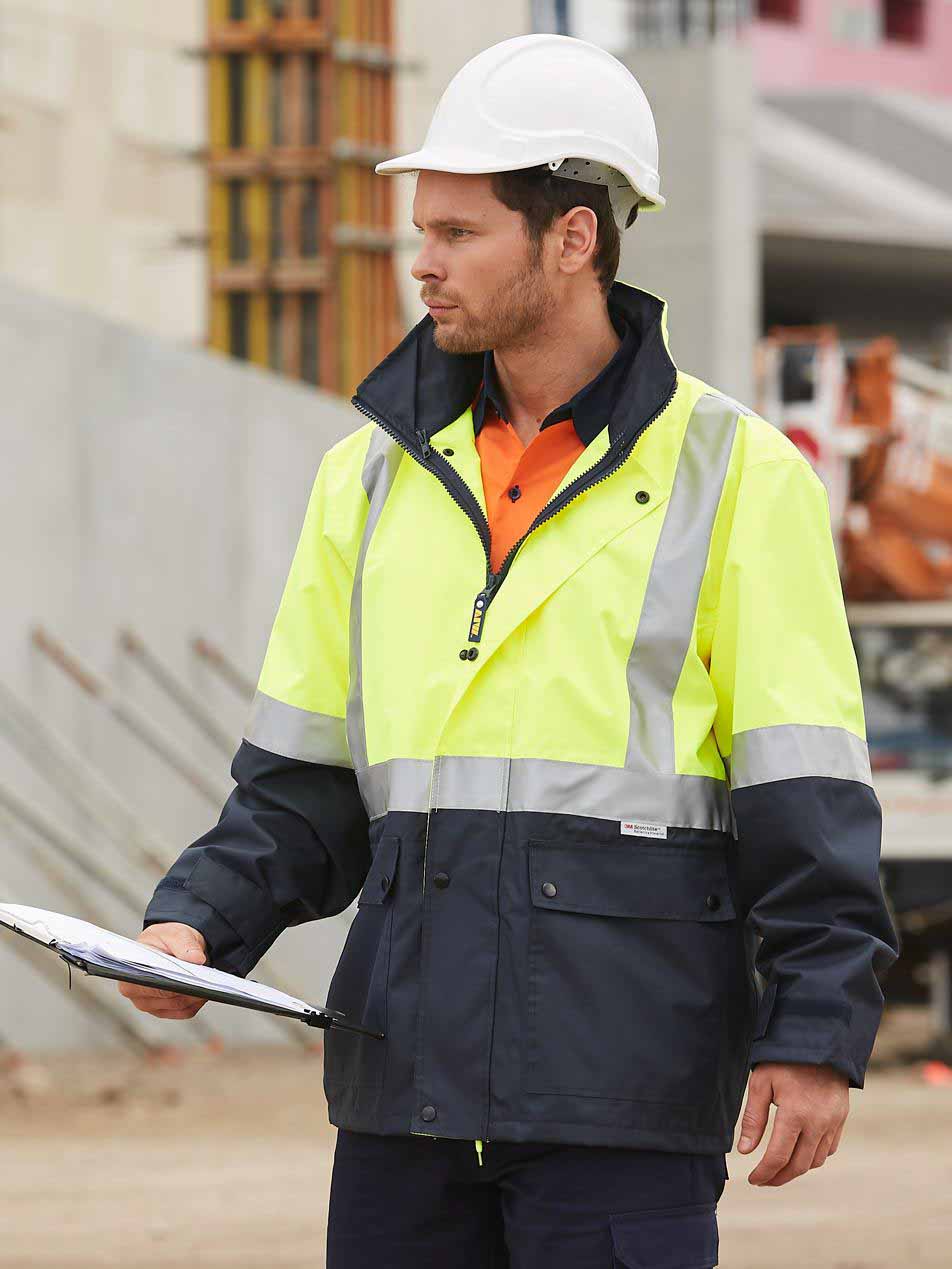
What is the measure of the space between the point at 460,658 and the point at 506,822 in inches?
7.7

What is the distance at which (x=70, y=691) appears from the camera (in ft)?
36.2

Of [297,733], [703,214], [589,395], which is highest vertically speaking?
[589,395]

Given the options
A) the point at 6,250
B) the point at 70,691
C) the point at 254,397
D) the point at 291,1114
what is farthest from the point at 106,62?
the point at 291,1114

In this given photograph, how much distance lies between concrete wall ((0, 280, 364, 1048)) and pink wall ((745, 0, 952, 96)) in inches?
1236

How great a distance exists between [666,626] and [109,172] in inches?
519

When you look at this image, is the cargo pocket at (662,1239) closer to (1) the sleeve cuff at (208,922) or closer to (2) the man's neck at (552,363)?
(1) the sleeve cuff at (208,922)

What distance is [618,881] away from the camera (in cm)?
279

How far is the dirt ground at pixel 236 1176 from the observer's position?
22.0 feet

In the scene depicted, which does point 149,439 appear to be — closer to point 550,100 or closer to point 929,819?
point 929,819

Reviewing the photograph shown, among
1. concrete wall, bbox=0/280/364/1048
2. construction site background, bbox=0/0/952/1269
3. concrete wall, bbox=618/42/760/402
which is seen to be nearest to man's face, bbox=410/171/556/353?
construction site background, bbox=0/0/952/1269

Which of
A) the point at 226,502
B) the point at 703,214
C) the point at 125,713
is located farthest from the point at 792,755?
the point at 703,214

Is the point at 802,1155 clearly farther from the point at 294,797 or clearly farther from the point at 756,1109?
the point at 294,797

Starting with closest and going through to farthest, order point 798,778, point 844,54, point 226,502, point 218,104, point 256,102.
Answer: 1. point 798,778
2. point 226,502
3. point 256,102
4. point 218,104
5. point 844,54

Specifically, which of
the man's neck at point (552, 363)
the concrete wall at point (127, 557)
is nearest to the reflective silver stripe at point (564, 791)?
the man's neck at point (552, 363)
